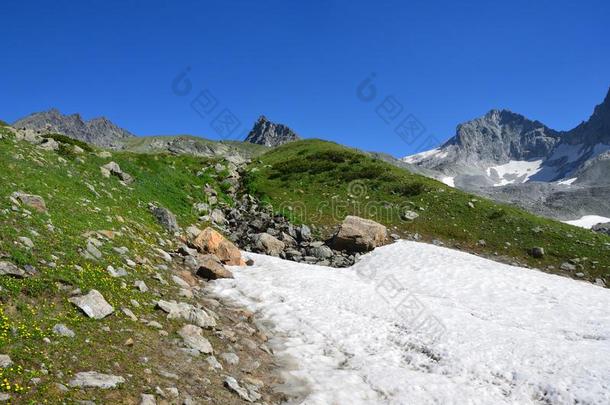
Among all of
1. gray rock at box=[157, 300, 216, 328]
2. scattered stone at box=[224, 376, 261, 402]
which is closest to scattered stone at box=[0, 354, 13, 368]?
scattered stone at box=[224, 376, 261, 402]

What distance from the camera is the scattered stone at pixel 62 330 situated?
983 centimetres

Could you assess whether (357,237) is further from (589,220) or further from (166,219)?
(589,220)

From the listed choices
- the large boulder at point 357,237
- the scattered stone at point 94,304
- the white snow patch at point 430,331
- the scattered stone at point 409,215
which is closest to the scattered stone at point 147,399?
the scattered stone at point 94,304

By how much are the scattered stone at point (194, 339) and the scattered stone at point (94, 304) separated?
2.18 meters

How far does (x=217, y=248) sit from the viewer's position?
22.9 meters

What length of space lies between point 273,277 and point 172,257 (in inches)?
201

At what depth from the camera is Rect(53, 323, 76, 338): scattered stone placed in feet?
32.2

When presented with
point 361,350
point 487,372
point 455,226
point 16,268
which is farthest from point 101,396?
point 455,226

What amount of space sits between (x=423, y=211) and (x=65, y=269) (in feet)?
97.9

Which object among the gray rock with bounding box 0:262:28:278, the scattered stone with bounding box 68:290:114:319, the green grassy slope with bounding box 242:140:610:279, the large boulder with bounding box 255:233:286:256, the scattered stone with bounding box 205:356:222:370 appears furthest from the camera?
the green grassy slope with bounding box 242:140:610:279

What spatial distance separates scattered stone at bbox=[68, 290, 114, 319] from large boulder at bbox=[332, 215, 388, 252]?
18.2 m

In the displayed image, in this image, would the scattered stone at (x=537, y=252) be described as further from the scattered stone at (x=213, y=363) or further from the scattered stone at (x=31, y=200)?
the scattered stone at (x=31, y=200)

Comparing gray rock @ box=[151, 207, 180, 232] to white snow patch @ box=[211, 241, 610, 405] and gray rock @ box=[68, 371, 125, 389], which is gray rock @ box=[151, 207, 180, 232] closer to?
white snow patch @ box=[211, 241, 610, 405]

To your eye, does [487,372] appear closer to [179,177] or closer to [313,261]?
[313,261]
